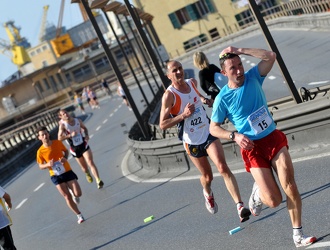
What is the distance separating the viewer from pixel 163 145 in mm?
16406

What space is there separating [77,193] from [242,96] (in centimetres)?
783

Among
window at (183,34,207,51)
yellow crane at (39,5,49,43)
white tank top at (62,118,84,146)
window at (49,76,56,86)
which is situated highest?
yellow crane at (39,5,49,43)

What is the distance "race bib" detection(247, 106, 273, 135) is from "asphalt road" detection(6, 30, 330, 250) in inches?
43.5

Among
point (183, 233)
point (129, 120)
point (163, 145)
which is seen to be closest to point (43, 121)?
point (129, 120)

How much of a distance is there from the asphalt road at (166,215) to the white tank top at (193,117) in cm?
109

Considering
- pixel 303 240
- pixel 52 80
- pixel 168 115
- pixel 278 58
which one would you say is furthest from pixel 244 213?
pixel 52 80

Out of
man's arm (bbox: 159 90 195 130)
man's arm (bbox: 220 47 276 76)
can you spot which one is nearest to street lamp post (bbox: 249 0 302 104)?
man's arm (bbox: 159 90 195 130)

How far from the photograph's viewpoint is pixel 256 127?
759cm

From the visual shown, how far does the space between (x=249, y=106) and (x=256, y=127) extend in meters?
0.22

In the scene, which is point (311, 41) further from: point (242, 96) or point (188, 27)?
point (188, 27)

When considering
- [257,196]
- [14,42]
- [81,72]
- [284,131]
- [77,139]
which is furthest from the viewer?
[14,42]

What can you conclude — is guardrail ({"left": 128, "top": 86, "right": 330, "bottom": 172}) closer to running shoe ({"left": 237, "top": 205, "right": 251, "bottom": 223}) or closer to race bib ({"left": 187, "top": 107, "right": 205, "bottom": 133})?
race bib ({"left": 187, "top": 107, "right": 205, "bottom": 133})

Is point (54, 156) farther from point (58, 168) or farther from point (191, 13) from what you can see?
point (191, 13)

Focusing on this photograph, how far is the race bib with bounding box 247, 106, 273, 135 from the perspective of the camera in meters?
7.58
